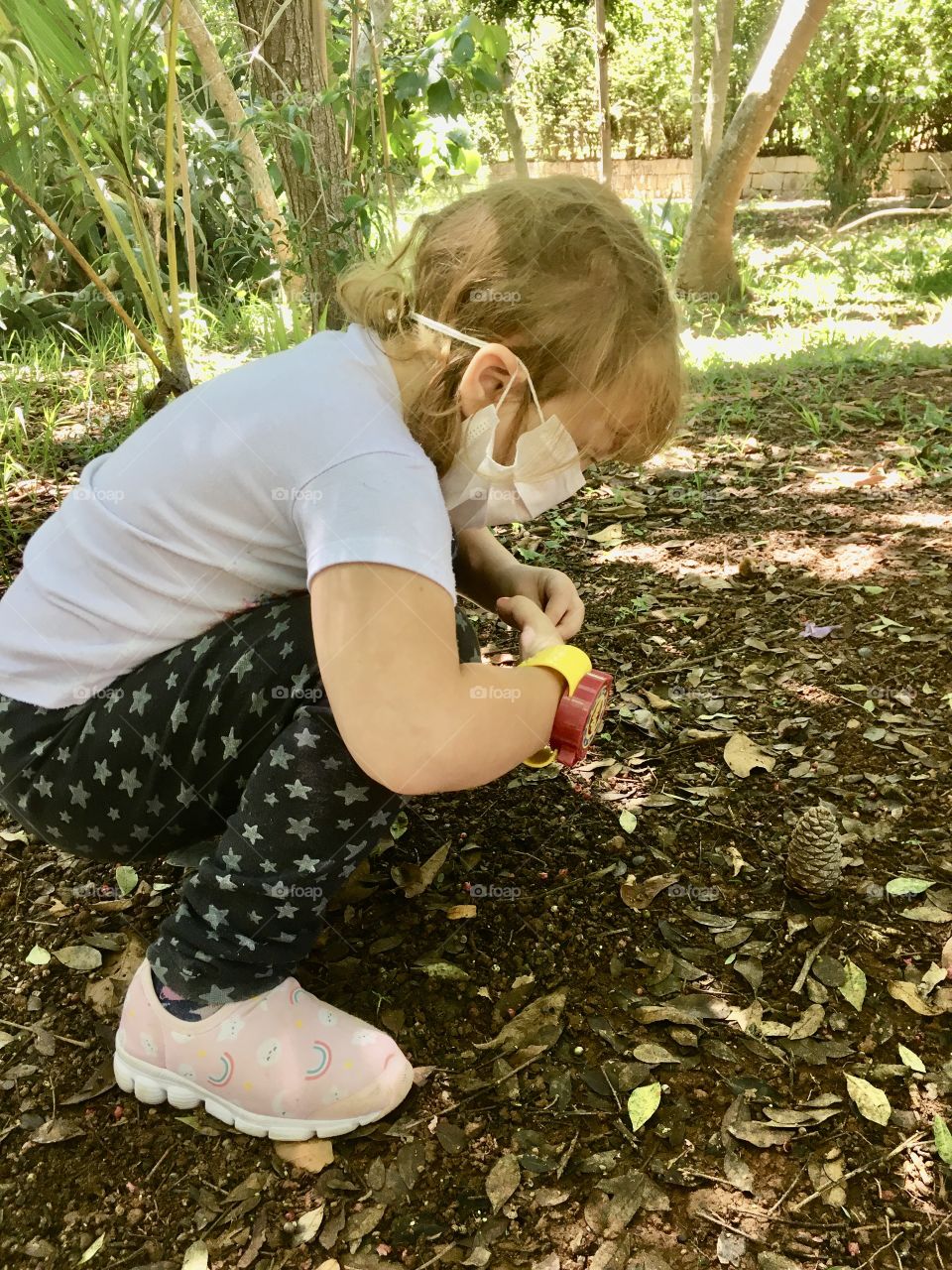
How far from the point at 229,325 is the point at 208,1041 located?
3.85m

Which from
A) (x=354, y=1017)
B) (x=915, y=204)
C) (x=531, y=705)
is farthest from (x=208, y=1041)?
(x=915, y=204)

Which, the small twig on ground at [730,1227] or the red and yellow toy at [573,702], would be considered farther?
the red and yellow toy at [573,702]

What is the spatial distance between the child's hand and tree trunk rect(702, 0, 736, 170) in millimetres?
7280

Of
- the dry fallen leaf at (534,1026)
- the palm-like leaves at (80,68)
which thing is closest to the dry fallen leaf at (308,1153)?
the dry fallen leaf at (534,1026)

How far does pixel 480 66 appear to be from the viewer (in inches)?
143

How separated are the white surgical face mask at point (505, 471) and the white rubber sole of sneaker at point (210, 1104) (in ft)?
2.51

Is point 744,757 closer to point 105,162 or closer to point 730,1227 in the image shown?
point 730,1227

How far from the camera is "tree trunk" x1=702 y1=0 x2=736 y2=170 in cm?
772

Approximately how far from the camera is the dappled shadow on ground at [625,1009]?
1080mm

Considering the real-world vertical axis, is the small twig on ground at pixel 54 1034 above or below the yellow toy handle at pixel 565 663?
below

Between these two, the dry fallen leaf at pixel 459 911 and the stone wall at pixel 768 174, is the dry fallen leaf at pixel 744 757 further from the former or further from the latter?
the stone wall at pixel 768 174

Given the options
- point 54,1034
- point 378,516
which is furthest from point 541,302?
point 54,1034

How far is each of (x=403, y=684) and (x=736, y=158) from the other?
653cm

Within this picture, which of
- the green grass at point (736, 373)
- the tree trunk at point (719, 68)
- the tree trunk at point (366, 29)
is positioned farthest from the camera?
the tree trunk at point (719, 68)
